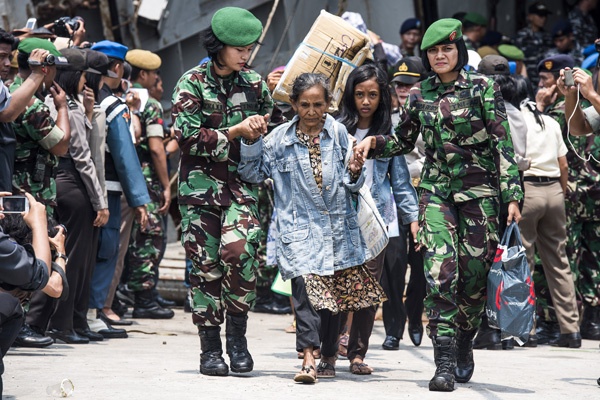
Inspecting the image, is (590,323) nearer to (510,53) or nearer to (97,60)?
(510,53)

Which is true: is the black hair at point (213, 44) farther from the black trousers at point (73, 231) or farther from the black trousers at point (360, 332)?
the black trousers at point (73, 231)

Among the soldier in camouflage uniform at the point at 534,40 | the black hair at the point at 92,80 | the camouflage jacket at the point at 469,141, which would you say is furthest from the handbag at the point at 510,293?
the soldier in camouflage uniform at the point at 534,40

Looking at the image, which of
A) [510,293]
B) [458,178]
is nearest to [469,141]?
[458,178]

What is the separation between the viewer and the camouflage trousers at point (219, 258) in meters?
7.25

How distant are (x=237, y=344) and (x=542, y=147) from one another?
12.3ft

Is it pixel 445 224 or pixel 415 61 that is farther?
pixel 415 61

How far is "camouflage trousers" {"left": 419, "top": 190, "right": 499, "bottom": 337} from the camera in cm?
704

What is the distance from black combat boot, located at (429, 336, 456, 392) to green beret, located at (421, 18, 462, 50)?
5.72 feet

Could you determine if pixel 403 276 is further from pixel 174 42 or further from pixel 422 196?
pixel 174 42

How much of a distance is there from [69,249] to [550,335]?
14.0ft

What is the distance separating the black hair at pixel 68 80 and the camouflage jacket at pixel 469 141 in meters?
3.01

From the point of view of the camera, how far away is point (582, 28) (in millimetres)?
14133

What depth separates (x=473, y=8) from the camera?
15.5 metres

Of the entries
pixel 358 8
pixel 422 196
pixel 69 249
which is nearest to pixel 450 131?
pixel 422 196
